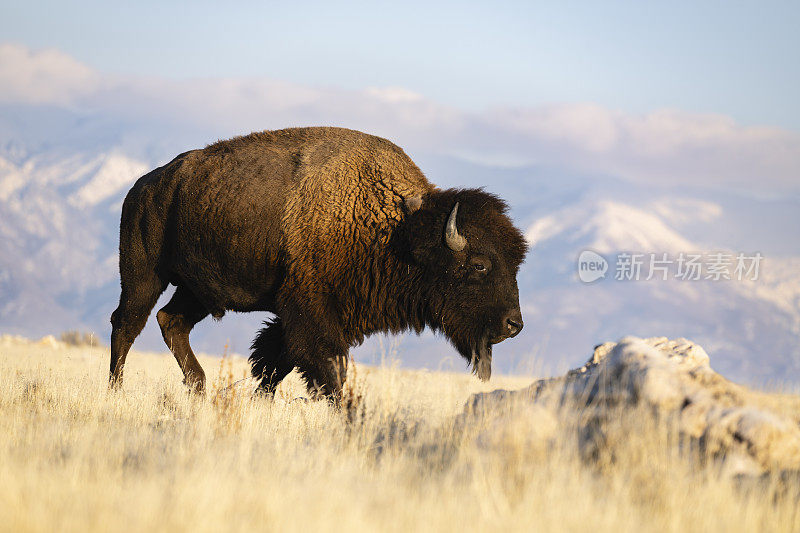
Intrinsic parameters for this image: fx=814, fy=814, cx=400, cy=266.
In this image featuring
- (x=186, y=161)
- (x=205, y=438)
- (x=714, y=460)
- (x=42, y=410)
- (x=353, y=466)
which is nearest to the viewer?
(x=714, y=460)

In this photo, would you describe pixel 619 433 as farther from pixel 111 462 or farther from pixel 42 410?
pixel 42 410

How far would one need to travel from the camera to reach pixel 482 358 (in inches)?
320

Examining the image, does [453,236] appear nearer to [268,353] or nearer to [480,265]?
[480,265]

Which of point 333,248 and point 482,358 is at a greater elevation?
point 333,248

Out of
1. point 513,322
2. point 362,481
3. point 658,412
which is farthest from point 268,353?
point 658,412

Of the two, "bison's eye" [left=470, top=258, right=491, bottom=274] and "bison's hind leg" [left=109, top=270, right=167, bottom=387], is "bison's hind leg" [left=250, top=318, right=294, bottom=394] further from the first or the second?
"bison's eye" [left=470, top=258, right=491, bottom=274]

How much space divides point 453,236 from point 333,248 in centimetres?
120

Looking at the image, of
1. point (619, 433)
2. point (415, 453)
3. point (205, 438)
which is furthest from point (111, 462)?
point (619, 433)

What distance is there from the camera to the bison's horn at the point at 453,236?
7779 millimetres

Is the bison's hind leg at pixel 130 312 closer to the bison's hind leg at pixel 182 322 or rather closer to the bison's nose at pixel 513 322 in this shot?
the bison's hind leg at pixel 182 322

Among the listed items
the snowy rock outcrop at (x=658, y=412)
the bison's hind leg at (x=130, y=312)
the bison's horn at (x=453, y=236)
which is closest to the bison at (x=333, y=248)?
the bison's horn at (x=453, y=236)

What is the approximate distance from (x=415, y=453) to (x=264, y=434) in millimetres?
1441

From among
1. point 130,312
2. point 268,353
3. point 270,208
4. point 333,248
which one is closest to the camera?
point 333,248

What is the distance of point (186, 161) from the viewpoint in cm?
914
